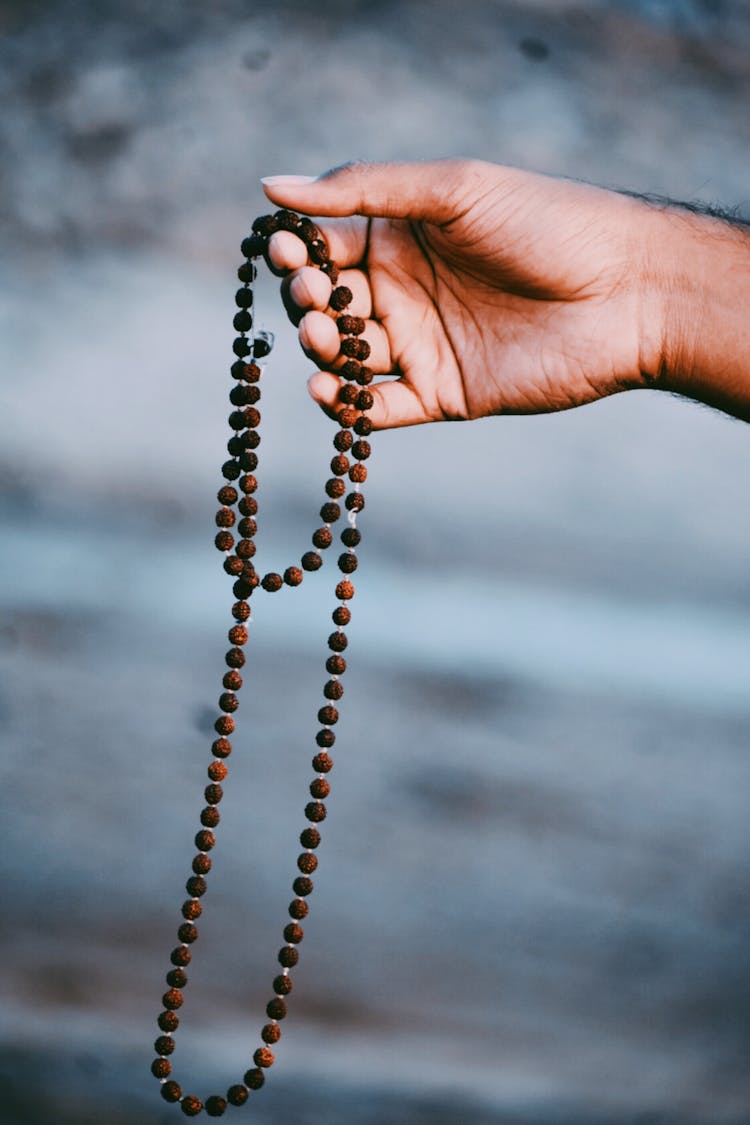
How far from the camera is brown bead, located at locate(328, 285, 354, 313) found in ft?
3.02

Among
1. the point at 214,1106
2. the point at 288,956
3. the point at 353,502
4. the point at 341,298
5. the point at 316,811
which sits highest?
the point at 341,298

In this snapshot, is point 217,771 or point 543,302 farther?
point 543,302

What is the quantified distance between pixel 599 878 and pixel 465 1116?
1.12 feet

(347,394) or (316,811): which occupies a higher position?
(347,394)

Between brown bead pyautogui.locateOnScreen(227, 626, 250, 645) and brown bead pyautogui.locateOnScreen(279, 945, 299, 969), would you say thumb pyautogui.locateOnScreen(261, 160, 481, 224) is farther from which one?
brown bead pyautogui.locateOnScreen(279, 945, 299, 969)

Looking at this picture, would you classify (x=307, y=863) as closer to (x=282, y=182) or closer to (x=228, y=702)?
(x=228, y=702)

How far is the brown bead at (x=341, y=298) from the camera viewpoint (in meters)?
0.92

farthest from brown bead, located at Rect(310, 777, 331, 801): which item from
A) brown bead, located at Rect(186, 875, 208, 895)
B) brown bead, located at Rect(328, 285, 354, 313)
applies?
brown bead, located at Rect(328, 285, 354, 313)

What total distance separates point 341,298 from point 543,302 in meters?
0.21

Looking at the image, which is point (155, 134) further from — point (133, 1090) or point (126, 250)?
point (133, 1090)

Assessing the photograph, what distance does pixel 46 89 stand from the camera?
4.18 ft

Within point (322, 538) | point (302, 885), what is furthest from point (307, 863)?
point (322, 538)

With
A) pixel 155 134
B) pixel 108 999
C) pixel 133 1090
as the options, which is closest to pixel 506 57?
pixel 155 134

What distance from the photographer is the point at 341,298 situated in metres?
0.92
